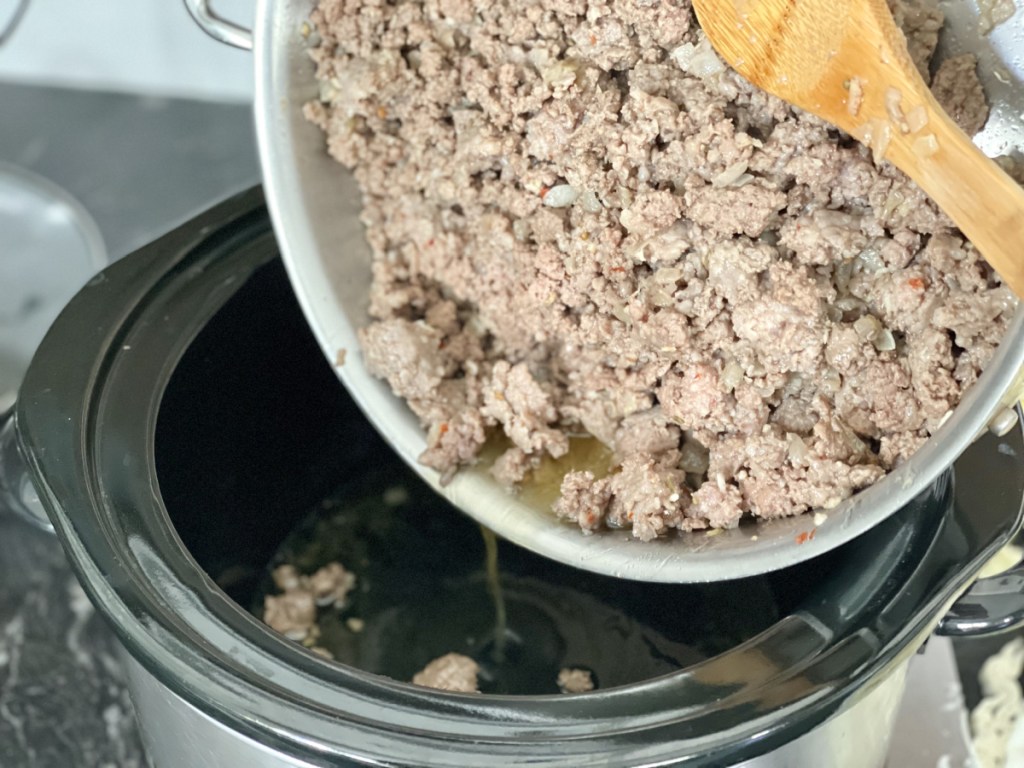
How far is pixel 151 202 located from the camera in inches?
64.2

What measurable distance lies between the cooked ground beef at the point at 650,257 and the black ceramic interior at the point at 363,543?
15cm

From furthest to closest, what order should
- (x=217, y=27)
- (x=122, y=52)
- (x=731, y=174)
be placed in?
1. (x=122, y=52)
2. (x=217, y=27)
3. (x=731, y=174)

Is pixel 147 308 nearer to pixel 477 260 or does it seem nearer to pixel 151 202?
pixel 477 260

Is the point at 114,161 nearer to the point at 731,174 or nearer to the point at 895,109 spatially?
the point at 731,174

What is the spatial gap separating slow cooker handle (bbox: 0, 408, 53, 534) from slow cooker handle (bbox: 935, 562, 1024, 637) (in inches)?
29.5

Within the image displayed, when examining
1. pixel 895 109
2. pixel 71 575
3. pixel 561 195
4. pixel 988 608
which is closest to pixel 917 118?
pixel 895 109

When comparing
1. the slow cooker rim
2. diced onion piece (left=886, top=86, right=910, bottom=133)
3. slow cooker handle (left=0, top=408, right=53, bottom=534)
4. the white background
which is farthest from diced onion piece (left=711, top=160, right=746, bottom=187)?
the white background

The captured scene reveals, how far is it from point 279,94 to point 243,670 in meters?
0.47

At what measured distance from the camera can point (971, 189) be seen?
2.12ft

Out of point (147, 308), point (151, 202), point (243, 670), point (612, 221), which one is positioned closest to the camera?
point (243, 670)

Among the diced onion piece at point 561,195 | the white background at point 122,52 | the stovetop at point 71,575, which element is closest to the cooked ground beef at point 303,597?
the stovetop at point 71,575

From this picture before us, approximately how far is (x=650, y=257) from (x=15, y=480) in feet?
1.96

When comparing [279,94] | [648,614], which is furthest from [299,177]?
[648,614]

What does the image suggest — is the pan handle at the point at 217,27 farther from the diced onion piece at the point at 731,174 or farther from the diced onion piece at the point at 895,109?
the diced onion piece at the point at 895,109
